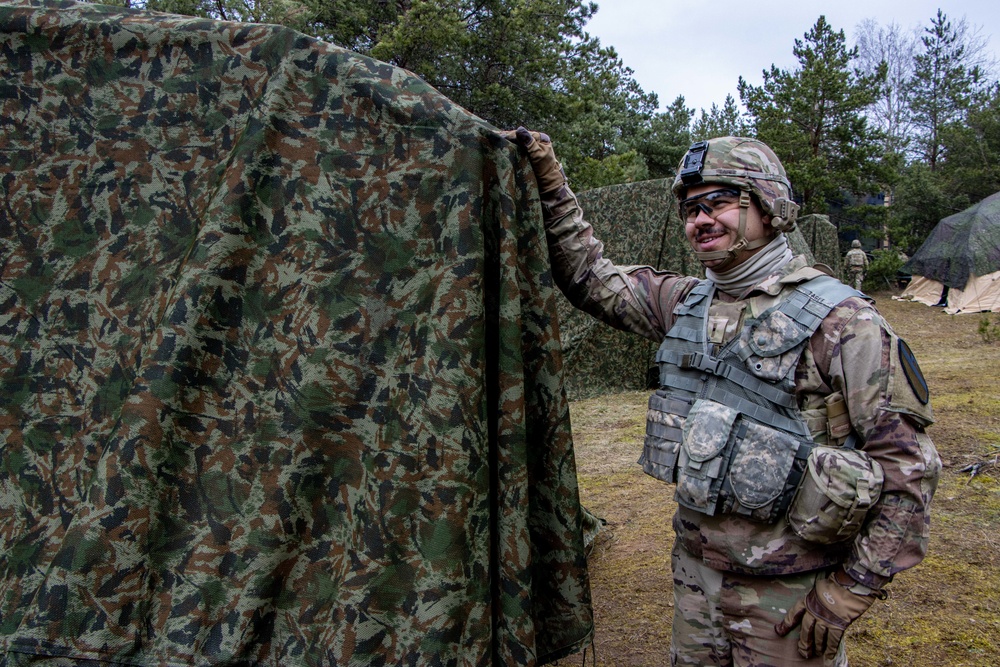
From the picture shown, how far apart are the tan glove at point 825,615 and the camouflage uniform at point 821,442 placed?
1.8 inches

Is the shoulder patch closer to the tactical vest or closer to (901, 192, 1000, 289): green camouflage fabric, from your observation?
the tactical vest

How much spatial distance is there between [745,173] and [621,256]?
774cm

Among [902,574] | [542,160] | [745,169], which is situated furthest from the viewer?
[902,574]

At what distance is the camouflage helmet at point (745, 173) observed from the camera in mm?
2594

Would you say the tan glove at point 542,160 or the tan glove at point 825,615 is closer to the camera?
the tan glove at point 825,615

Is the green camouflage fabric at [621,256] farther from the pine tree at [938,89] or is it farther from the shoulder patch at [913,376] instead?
the pine tree at [938,89]

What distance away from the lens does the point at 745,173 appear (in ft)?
8.52

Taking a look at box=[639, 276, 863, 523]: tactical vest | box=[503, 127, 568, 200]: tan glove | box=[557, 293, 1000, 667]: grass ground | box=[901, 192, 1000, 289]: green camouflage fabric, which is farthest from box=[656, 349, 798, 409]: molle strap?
box=[901, 192, 1000, 289]: green camouflage fabric

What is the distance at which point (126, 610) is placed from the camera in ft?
6.23

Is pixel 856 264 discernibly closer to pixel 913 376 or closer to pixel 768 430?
pixel 913 376

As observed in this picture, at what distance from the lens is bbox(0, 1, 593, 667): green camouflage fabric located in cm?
198

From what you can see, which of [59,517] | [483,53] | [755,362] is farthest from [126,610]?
[483,53]

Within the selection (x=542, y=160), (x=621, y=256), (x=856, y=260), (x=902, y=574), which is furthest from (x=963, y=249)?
(x=542, y=160)

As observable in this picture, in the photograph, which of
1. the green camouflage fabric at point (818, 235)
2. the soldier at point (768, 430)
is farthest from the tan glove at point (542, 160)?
the green camouflage fabric at point (818, 235)
